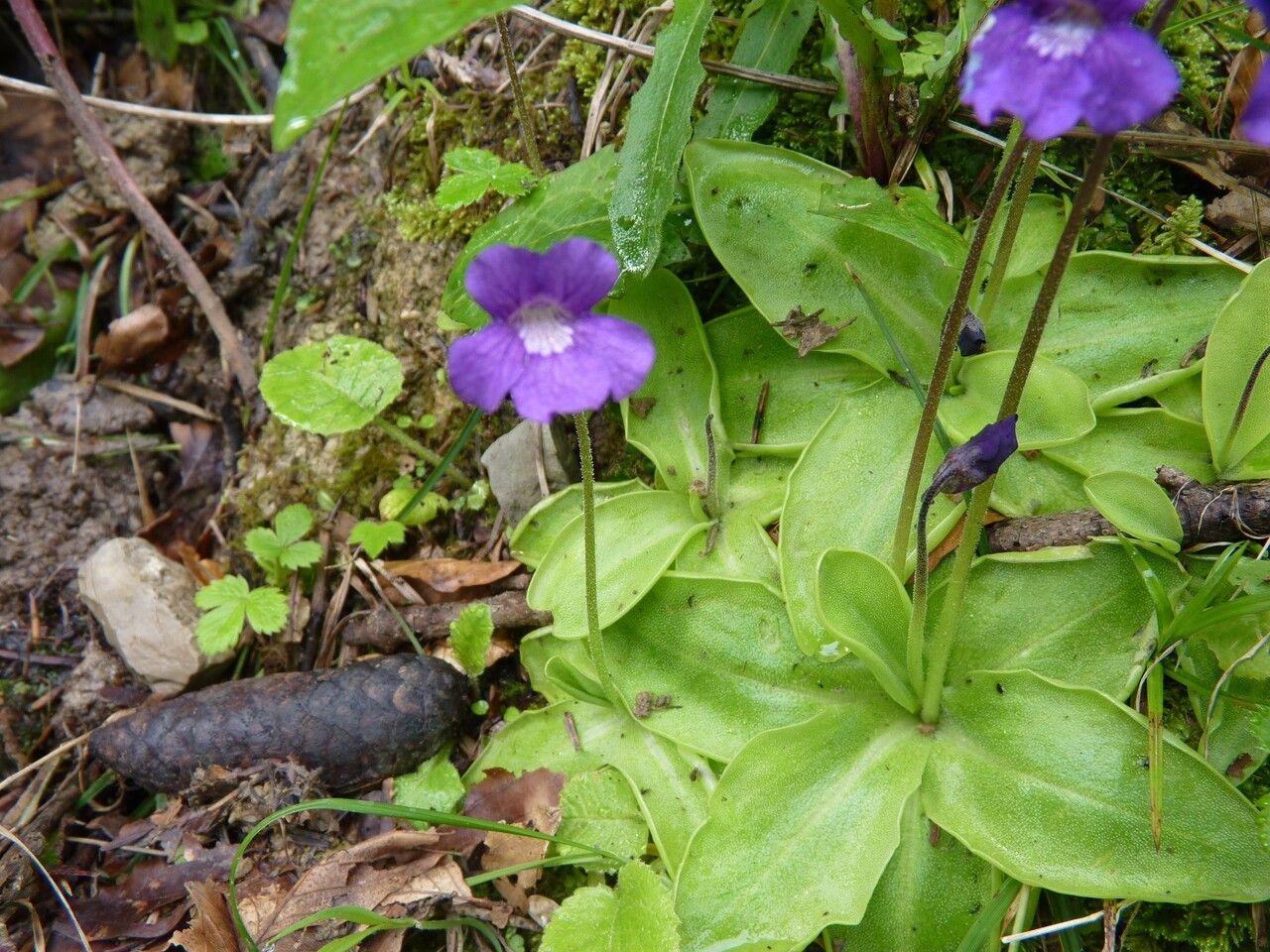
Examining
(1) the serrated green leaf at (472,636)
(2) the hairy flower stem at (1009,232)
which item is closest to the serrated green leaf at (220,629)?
(1) the serrated green leaf at (472,636)

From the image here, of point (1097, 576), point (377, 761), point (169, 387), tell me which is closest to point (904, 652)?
point (1097, 576)

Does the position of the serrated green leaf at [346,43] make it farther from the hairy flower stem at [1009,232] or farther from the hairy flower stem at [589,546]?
the hairy flower stem at [1009,232]

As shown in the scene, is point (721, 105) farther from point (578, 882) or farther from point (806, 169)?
point (578, 882)

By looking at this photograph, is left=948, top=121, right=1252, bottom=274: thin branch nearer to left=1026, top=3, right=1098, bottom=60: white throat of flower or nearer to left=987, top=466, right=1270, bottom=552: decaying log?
left=987, top=466, right=1270, bottom=552: decaying log

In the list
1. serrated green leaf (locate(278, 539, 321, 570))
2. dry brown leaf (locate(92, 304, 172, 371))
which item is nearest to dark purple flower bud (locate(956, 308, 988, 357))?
serrated green leaf (locate(278, 539, 321, 570))

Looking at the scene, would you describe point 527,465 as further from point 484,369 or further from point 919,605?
point 919,605

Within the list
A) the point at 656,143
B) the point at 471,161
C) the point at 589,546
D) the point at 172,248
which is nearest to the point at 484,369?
the point at 589,546

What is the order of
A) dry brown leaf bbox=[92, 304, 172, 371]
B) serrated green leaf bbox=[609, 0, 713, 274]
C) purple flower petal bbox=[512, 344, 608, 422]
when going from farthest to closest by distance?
dry brown leaf bbox=[92, 304, 172, 371] < serrated green leaf bbox=[609, 0, 713, 274] < purple flower petal bbox=[512, 344, 608, 422]
